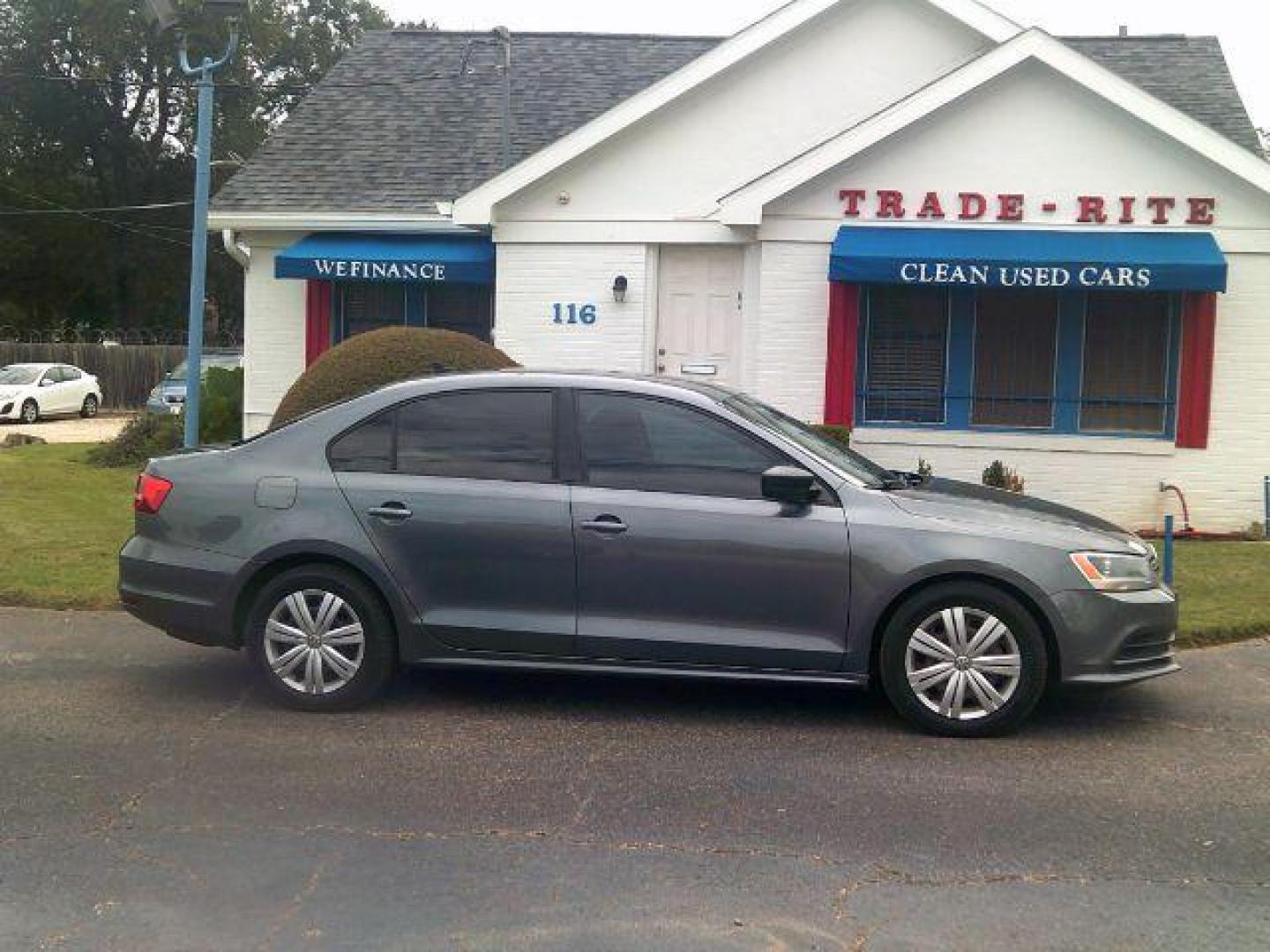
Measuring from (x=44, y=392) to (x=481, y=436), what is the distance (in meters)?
29.0

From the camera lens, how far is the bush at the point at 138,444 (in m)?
18.0

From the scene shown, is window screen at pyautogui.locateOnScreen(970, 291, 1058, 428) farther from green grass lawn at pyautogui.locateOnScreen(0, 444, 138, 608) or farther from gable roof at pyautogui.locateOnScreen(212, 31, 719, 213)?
green grass lawn at pyautogui.locateOnScreen(0, 444, 138, 608)

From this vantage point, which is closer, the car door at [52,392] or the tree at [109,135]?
the car door at [52,392]

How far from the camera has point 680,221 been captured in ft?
47.5

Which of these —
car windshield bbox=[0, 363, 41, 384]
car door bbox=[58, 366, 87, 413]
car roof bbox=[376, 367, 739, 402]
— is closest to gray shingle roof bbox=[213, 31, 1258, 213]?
car roof bbox=[376, 367, 739, 402]

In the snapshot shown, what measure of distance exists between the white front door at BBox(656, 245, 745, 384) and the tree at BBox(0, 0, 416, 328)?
114ft

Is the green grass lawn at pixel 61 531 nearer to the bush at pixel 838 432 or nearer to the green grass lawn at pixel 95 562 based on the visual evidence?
the green grass lawn at pixel 95 562

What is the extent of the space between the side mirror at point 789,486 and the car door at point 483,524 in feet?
2.98

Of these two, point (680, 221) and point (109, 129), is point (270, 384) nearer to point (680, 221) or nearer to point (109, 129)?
point (680, 221)

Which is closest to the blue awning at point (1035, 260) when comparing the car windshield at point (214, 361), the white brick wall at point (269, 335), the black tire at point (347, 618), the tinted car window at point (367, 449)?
the white brick wall at point (269, 335)

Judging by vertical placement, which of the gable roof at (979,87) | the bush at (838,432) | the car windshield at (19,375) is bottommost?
the bush at (838,432)

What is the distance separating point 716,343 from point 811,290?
130 centimetres

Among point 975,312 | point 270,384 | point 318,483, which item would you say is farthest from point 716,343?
point 318,483

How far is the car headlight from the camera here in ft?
21.0
